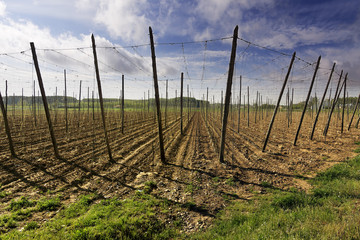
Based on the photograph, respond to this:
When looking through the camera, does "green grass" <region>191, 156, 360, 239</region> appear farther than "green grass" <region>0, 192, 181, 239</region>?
No

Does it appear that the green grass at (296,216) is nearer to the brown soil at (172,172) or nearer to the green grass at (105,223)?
the brown soil at (172,172)

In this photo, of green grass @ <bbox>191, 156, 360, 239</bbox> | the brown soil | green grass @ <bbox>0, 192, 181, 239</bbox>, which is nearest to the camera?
green grass @ <bbox>191, 156, 360, 239</bbox>

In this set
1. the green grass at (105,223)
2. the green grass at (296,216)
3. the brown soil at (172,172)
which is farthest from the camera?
the brown soil at (172,172)

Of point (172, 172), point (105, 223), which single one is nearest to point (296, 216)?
point (105, 223)

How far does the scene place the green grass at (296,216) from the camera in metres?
4.18

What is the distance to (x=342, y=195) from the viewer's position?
6.26 metres

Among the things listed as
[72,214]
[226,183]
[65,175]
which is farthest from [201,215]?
[65,175]

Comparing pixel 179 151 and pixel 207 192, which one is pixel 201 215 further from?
pixel 179 151

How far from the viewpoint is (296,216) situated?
16.5 feet

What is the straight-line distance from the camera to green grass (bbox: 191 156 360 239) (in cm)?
418

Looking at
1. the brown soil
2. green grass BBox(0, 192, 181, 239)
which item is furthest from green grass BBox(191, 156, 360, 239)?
green grass BBox(0, 192, 181, 239)

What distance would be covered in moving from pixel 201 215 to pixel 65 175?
734 centimetres

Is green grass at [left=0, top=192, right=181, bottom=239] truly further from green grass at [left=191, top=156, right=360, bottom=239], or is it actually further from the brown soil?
green grass at [left=191, top=156, right=360, bottom=239]

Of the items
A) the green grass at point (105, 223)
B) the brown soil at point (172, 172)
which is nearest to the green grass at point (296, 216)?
the brown soil at point (172, 172)
